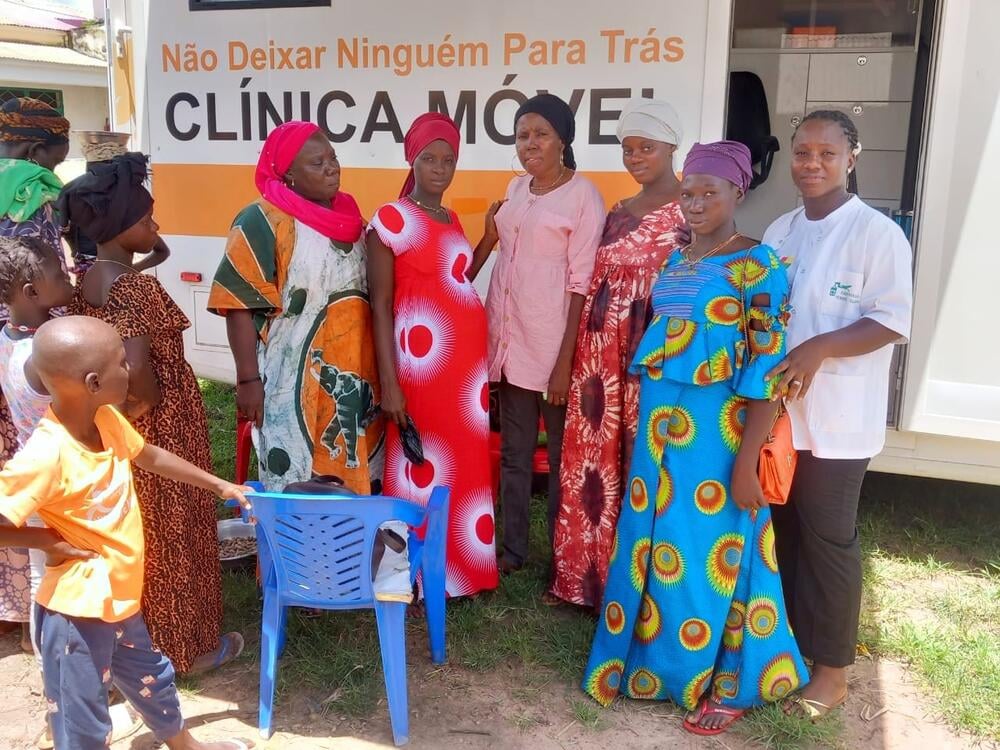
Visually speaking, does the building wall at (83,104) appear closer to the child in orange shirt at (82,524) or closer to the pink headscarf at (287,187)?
the pink headscarf at (287,187)

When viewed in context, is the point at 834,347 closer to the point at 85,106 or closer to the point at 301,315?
the point at 301,315

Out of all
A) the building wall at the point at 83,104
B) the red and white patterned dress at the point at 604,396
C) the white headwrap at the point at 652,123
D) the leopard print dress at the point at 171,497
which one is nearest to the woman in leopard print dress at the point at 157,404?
the leopard print dress at the point at 171,497

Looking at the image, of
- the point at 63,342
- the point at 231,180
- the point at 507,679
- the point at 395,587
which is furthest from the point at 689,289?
the point at 231,180

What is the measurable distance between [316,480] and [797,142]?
1.61 m

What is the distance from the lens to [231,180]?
4.26 metres

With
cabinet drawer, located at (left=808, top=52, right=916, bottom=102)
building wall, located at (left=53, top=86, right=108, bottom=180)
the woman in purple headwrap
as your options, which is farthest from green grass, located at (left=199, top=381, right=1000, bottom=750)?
building wall, located at (left=53, top=86, right=108, bottom=180)

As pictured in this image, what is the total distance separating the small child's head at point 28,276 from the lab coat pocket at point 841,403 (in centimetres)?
199

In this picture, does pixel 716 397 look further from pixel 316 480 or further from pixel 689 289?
pixel 316 480

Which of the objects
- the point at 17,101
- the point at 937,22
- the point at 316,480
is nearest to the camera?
the point at 316,480

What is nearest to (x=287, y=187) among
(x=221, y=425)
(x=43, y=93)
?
(x=221, y=425)

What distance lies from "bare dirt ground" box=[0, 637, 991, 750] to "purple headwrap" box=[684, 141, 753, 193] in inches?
60.1

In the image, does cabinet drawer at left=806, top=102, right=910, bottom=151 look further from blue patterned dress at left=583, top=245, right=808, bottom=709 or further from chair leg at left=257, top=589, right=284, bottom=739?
chair leg at left=257, top=589, right=284, bottom=739

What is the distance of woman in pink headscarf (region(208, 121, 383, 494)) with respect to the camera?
277 centimetres

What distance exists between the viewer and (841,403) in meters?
2.39
